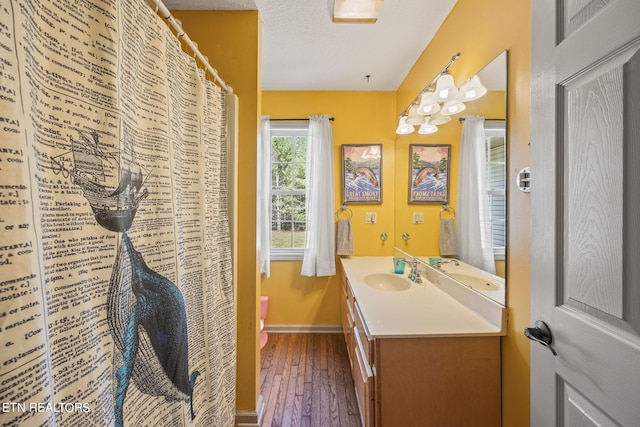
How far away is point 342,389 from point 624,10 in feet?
7.21

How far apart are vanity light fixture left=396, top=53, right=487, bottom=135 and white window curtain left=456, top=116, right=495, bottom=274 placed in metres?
0.13

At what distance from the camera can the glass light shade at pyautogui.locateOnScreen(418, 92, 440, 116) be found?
1.70m

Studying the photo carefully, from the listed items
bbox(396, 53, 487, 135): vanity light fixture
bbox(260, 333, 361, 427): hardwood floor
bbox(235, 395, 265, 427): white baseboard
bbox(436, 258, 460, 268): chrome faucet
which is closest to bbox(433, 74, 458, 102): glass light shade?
bbox(396, 53, 487, 135): vanity light fixture

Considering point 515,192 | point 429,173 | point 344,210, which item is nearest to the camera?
point 515,192

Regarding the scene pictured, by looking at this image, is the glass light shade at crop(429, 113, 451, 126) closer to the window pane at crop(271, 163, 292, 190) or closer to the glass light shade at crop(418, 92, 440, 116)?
the glass light shade at crop(418, 92, 440, 116)

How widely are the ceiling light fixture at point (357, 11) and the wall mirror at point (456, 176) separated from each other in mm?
700

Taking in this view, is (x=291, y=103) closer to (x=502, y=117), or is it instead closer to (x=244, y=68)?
(x=244, y=68)

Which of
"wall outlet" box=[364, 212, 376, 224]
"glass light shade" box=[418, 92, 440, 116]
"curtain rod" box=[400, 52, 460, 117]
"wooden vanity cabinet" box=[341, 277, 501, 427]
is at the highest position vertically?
"curtain rod" box=[400, 52, 460, 117]

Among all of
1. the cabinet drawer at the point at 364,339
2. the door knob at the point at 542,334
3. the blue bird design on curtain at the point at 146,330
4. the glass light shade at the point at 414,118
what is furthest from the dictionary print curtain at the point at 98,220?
the glass light shade at the point at 414,118

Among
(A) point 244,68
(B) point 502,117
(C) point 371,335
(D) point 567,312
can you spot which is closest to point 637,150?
(D) point 567,312

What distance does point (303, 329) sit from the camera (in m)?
2.70

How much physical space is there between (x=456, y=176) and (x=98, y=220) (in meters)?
1.75

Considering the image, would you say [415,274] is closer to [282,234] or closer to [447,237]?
[447,237]

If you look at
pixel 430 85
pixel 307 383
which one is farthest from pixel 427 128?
pixel 307 383
